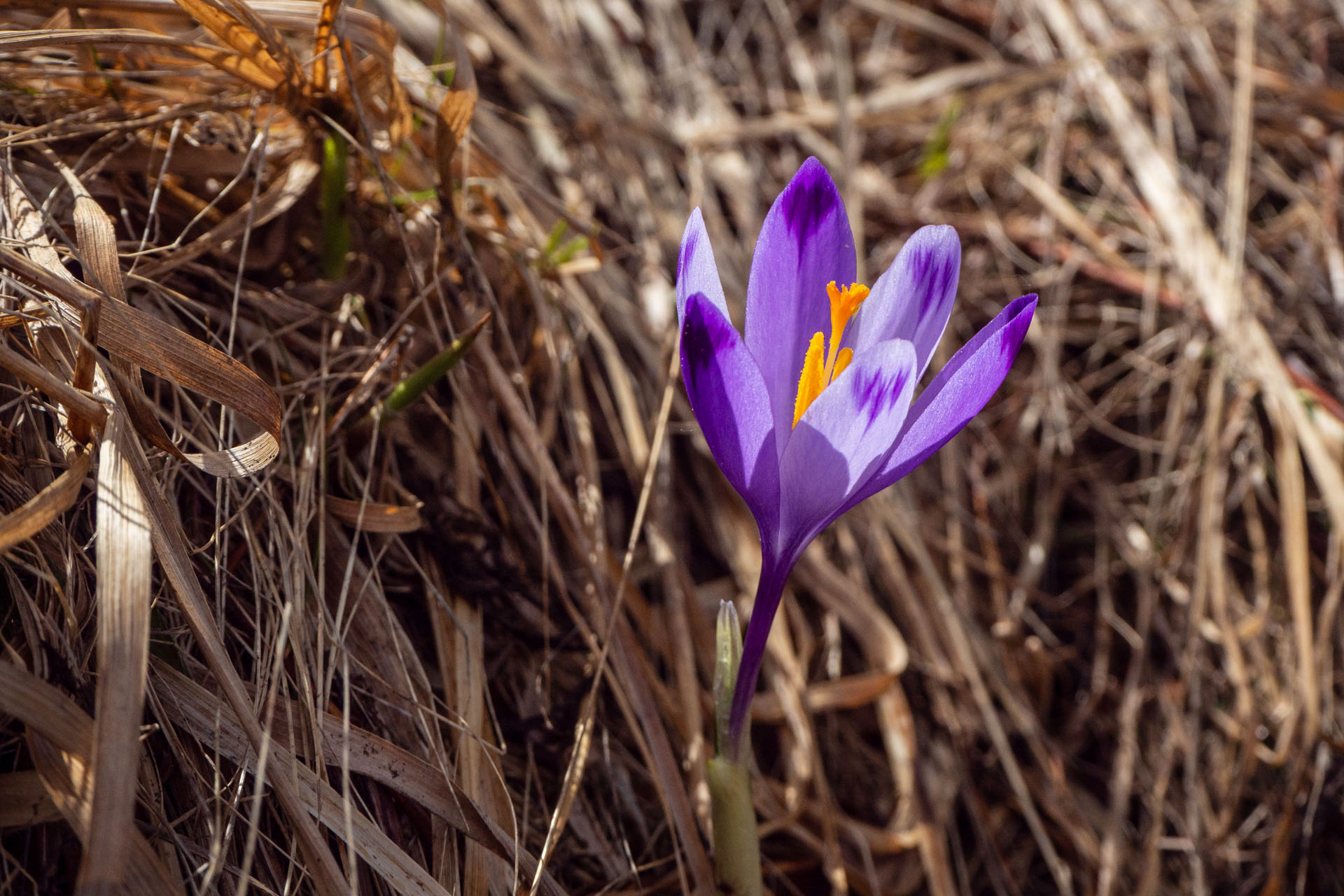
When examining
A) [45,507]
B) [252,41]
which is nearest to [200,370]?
[45,507]

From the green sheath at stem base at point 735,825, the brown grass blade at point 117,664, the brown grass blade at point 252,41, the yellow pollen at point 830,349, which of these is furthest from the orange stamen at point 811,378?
the brown grass blade at point 252,41

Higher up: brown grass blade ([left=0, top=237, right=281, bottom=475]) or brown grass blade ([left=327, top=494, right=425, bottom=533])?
brown grass blade ([left=0, top=237, right=281, bottom=475])

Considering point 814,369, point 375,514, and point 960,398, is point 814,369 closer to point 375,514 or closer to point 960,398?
point 960,398

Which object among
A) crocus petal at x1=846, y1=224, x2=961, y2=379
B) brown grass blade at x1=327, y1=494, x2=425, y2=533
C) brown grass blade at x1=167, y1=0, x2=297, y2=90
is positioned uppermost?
brown grass blade at x1=167, y1=0, x2=297, y2=90

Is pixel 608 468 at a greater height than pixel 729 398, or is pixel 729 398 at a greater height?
pixel 729 398

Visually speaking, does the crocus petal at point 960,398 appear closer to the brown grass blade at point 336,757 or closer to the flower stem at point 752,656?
the flower stem at point 752,656

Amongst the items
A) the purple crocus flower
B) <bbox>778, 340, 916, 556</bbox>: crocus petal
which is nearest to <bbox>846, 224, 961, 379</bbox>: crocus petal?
the purple crocus flower

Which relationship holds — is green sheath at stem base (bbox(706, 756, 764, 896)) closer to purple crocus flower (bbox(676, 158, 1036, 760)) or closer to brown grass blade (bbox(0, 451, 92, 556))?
purple crocus flower (bbox(676, 158, 1036, 760))
